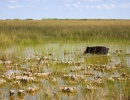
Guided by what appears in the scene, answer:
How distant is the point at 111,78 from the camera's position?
10312 millimetres

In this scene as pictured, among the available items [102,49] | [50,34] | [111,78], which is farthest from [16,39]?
[111,78]

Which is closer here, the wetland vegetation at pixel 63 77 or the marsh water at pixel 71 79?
the marsh water at pixel 71 79

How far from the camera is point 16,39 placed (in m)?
22.6

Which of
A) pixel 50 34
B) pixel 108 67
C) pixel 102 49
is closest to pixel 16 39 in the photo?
pixel 50 34

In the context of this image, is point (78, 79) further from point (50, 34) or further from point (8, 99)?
point (50, 34)

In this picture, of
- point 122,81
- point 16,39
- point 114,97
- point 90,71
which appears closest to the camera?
point 114,97

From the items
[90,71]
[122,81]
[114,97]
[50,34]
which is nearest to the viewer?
[114,97]

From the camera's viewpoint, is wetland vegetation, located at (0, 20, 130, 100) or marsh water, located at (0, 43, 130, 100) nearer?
marsh water, located at (0, 43, 130, 100)

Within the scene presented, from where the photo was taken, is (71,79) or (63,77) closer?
(71,79)

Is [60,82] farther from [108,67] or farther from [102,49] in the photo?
[102,49]

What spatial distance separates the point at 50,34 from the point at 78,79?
1824 centimetres

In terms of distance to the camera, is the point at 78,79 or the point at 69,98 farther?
the point at 78,79

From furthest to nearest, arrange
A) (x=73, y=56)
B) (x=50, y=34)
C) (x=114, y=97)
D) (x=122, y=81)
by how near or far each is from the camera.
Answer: (x=50, y=34) → (x=73, y=56) → (x=122, y=81) → (x=114, y=97)

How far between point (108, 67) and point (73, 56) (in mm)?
3737
